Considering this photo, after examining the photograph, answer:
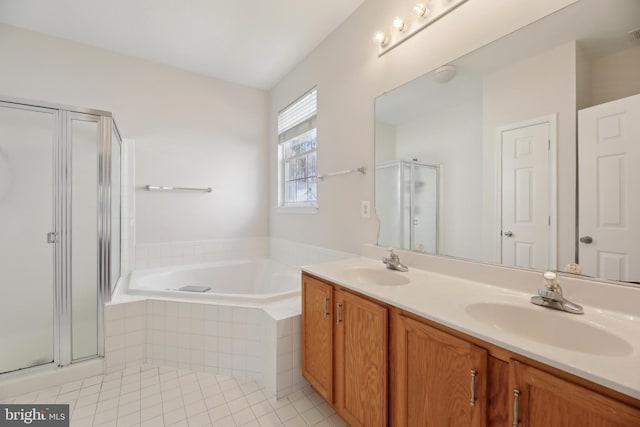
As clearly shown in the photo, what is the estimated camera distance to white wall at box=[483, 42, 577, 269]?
0.97 metres

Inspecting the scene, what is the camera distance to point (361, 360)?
116 centimetres

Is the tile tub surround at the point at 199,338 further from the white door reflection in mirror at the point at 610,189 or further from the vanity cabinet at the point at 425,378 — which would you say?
the white door reflection in mirror at the point at 610,189

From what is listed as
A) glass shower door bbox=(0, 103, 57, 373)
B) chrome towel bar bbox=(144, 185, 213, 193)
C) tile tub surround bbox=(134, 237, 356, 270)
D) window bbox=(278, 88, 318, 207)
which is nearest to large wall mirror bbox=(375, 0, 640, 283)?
tile tub surround bbox=(134, 237, 356, 270)

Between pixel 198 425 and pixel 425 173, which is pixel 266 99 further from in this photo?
pixel 198 425

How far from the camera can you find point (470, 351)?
76 cm

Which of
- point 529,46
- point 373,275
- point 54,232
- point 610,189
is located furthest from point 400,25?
point 54,232

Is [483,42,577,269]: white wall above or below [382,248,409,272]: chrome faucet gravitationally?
above

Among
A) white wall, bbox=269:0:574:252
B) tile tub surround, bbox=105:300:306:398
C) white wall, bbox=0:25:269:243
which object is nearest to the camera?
white wall, bbox=269:0:574:252

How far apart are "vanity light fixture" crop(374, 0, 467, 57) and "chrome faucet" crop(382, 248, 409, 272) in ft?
4.17

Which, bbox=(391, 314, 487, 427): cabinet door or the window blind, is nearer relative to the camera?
bbox=(391, 314, 487, 427): cabinet door

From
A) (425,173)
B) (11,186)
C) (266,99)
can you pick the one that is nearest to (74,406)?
(11,186)

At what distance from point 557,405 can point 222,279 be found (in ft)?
8.99

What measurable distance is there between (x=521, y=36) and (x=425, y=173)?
696mm

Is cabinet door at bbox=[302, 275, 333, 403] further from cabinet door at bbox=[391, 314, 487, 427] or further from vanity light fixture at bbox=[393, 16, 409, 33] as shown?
vanity light fixture at bbox=[393, 16, 409, 33]
